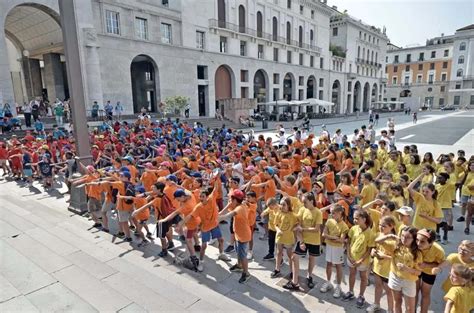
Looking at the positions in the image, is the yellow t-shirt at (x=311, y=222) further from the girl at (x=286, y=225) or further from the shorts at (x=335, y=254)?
the shorts at (x=335, y=254)

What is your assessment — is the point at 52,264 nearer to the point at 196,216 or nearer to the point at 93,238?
the point at 93,238

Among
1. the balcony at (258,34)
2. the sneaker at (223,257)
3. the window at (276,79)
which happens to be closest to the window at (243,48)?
the balcony at (258,34)

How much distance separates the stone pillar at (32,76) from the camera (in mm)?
31281

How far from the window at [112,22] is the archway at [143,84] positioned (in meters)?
5.09

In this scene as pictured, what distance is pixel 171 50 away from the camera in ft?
96.5

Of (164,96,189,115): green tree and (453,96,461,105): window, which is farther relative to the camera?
(453,96,461,105): window

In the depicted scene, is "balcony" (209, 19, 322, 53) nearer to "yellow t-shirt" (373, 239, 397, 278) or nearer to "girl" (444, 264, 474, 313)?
"yellow t-shirt" (373, 239, 397, 278)

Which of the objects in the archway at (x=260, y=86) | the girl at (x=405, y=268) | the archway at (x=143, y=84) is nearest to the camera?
the girl at (x=405, y=268)

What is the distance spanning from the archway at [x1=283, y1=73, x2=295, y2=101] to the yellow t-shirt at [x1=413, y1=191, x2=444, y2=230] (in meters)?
43.4

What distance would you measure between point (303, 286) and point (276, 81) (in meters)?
42.2

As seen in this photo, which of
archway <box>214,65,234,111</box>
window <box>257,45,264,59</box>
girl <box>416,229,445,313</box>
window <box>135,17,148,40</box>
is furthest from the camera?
window <box>257,45,264,59</box>

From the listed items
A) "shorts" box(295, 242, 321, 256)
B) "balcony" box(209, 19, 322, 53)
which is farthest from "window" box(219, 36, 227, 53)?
"shorts" box(295, 242, 321, 256)

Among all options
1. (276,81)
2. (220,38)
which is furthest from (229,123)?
(276,81)

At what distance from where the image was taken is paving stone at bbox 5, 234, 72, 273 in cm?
A: 517
